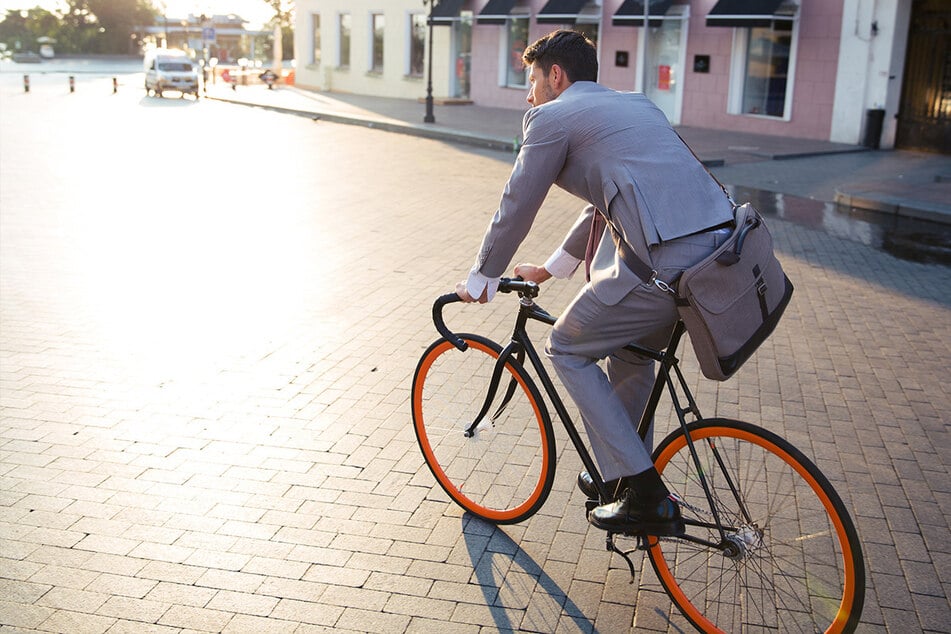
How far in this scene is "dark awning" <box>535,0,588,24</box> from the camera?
1051 inches

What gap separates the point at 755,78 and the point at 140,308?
18.5 m

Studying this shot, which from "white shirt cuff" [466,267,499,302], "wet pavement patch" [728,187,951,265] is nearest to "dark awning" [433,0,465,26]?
"wet pavement patch" [728,187,951,265]

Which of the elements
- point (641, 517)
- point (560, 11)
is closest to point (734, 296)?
point (641, 517)

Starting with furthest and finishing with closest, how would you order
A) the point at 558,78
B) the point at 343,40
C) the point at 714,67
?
1. the point at 343,40
2. the point at 714,67
3. the point at 558,78

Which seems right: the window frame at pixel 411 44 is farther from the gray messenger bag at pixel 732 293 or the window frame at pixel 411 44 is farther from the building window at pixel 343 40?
the gray messenger bag at pixel 732 293

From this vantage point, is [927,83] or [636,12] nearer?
[927,83]

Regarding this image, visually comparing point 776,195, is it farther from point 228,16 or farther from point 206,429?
point 228,16

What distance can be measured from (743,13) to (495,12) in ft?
34.5

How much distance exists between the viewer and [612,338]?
323 centimetres

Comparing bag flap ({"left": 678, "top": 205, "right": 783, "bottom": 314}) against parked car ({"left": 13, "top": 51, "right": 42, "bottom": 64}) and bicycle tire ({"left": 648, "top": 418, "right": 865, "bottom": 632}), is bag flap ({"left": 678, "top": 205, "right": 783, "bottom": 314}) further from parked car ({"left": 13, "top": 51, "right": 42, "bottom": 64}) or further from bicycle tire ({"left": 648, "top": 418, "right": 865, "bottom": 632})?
parked car ({"left": 13, "top": 51, "right": 42, "bottom": 64})

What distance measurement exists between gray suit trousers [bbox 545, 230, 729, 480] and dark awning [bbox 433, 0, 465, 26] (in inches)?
1169

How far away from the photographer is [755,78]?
893 inches

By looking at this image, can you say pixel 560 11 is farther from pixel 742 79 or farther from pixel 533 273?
pixel 533 273

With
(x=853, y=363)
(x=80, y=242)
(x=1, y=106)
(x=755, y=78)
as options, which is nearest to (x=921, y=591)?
(x=853, y=363)
